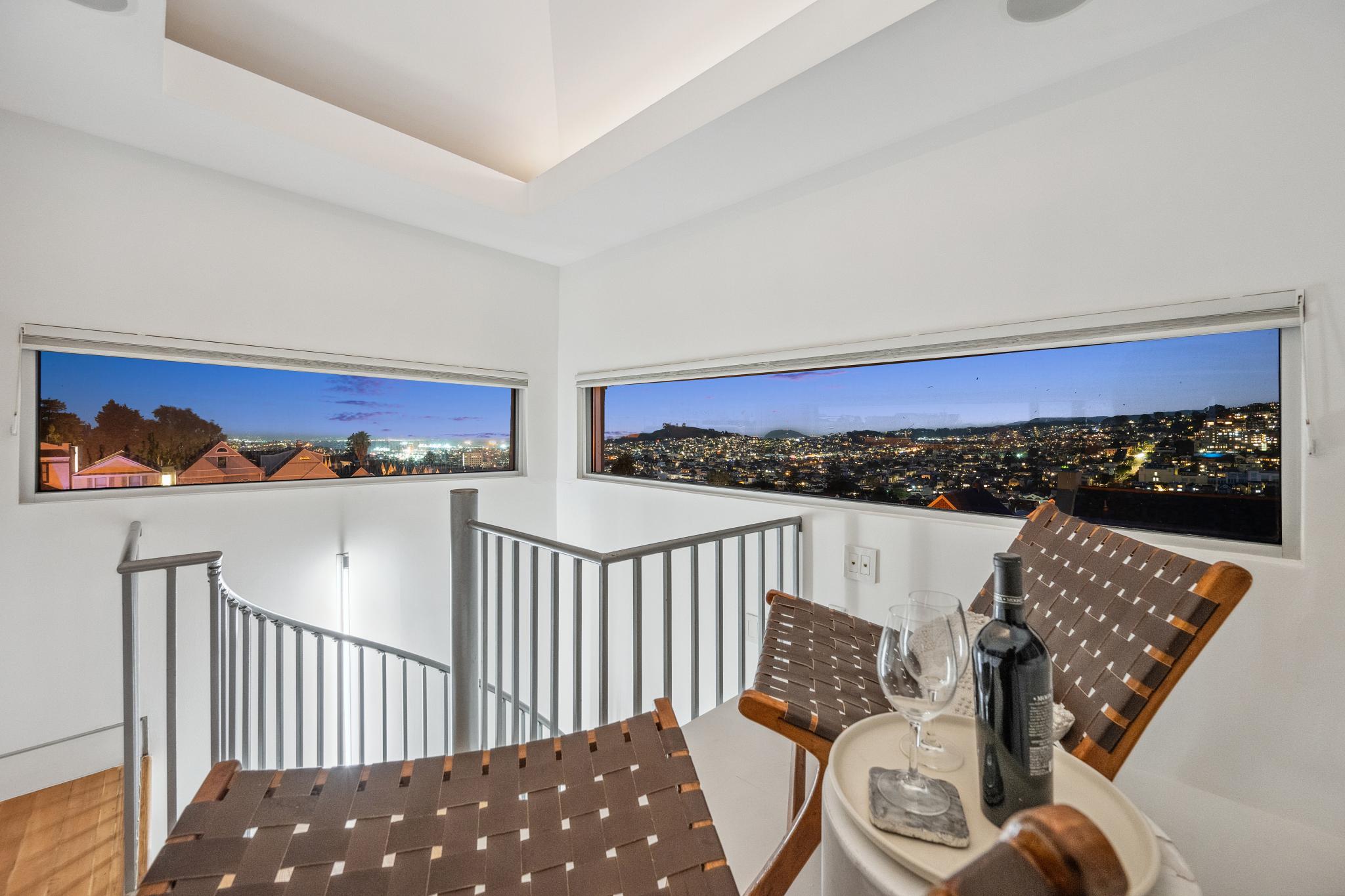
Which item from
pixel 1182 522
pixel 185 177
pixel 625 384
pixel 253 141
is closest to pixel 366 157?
pixel 253 141

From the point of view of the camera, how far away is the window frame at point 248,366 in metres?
2.27

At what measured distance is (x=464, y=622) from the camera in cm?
225

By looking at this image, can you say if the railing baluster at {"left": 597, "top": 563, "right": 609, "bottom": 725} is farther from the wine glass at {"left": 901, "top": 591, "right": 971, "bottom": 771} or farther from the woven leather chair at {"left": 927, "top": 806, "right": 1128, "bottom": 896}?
the woven leather chair at {"left": 927, "top": 806, "right": 1128, "bottom": 896}

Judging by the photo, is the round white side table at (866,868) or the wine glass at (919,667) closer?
the round white side table at (866,868)

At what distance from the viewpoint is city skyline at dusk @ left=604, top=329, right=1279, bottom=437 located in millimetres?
1652

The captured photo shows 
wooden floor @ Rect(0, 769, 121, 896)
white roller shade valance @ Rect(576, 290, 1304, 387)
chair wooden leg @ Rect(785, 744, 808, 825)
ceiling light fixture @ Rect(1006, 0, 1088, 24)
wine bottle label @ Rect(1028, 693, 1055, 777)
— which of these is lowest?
wooden floor @ Rect(0, 769, 121, 896)

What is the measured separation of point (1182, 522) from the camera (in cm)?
171

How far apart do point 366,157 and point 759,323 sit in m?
1.87

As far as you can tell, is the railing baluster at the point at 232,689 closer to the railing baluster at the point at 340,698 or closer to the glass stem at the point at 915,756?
the railing baluster at the point at 340,698

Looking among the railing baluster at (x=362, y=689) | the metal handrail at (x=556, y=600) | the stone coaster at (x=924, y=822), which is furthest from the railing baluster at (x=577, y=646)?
the railing baluster at (x=362, y=689)

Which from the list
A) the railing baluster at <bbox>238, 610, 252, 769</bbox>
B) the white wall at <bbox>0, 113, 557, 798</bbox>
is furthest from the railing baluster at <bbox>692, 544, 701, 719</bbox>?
the white wall at <bbox>0, 113, 557, 798</bbox>

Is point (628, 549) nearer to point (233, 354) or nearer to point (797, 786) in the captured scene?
point (797, 786)

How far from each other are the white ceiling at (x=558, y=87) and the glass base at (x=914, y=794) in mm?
1810

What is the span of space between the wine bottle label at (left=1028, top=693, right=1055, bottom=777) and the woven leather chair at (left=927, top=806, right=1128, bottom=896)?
37 centimetres
